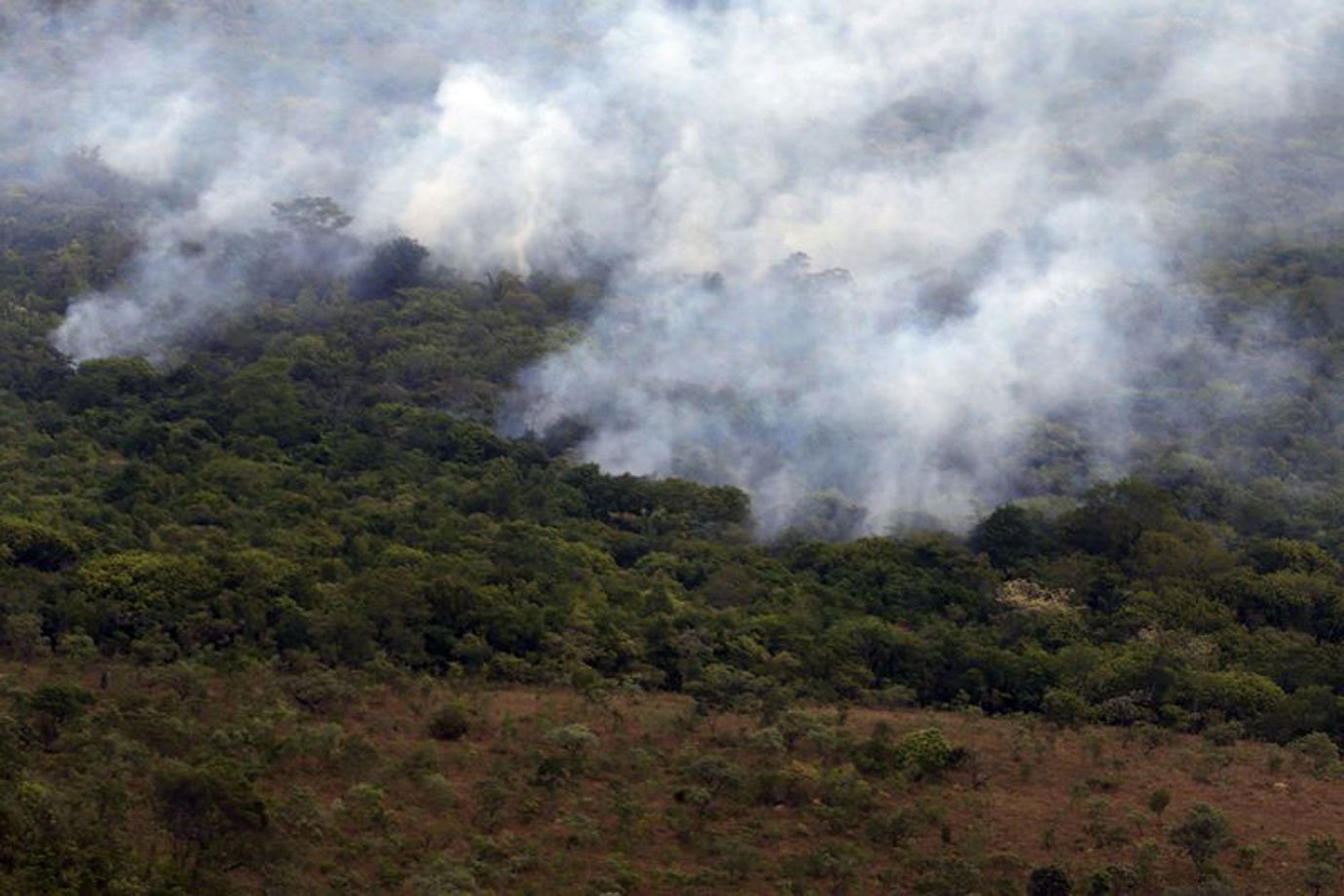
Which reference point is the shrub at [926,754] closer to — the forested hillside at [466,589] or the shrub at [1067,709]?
the forested hillside at [466,589]

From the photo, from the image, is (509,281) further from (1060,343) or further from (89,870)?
(89,870)

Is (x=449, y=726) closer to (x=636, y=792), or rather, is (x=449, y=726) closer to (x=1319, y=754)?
(x=636, y=792)

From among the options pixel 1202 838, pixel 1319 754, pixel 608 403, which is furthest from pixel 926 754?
pixel 608 403

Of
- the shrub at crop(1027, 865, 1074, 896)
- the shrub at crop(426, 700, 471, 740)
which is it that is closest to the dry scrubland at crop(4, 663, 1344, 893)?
the shrub at crop(426, 700, 471, 740)

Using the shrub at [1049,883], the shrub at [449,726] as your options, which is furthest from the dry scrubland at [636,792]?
the shrub at [1049,883]

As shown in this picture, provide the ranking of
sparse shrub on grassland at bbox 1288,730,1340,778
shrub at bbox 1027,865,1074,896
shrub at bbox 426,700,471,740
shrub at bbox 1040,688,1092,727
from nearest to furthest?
→ shrub at bbox 1027,865,1074,896
shrub at bbox 426,700,471,740
sparse shrub on grassland at bbox 1288,730,1340,778
shrub at bbox 1040,688,1092,727

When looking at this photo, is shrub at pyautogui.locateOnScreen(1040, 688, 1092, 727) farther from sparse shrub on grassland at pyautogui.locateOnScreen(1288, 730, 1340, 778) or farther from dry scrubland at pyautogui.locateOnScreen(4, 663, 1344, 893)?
sparse shrub on grassland at pyautogui.locateOnScreen(1288, 730, 1340, 778)

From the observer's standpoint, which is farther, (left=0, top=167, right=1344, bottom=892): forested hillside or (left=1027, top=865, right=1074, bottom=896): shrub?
(left=0, top=167, right=1344, bottom=892): forested hillside

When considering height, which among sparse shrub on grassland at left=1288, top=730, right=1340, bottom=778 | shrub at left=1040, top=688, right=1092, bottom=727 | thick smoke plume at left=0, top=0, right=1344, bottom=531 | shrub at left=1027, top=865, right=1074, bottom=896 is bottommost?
shrub at left=1027, top=865, right=1074, bottom=896
